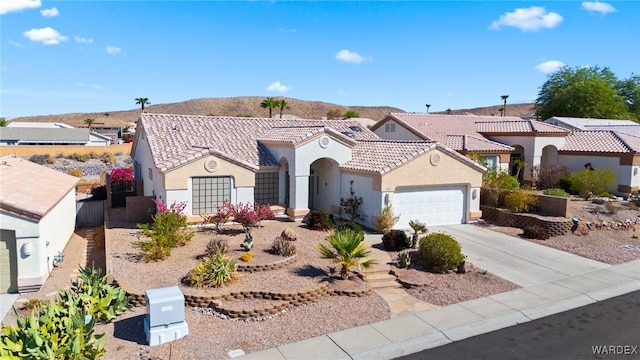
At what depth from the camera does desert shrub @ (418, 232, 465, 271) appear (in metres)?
16.7

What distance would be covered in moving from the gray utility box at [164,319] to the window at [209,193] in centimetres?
1064

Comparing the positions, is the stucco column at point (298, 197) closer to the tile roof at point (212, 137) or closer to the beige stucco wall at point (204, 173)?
the tile roof at point (212, 137)

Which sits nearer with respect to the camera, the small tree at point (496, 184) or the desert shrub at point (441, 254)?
the desert shrub at point (441, 254)

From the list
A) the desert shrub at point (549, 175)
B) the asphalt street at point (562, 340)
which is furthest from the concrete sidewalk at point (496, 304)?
the desert shrub at point (549, 175)

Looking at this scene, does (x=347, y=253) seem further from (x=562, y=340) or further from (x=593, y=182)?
(x=593, y=182)

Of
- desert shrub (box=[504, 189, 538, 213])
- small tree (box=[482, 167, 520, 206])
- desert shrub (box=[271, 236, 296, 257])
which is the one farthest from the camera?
small tree (box=[482, 167, 520, 206])

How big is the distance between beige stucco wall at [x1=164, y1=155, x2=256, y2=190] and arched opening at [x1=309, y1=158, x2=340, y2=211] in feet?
15.5

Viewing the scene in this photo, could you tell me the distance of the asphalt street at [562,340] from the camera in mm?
11000

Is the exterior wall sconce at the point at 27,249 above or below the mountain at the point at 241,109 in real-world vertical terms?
below

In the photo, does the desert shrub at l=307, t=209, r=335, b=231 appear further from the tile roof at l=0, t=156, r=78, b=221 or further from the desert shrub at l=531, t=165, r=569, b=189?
the desert shrub at l=531, t=165, r=569, b=189

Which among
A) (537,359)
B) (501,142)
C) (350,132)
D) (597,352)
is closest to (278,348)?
(537,359)

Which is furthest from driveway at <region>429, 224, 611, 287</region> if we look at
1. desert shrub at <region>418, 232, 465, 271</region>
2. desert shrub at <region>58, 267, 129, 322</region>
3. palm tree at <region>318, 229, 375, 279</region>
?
desert shrub at <region>58, 267, 129, 322</region>

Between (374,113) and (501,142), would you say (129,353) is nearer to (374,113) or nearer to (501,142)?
(501,142)

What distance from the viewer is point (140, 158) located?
1128 inches
